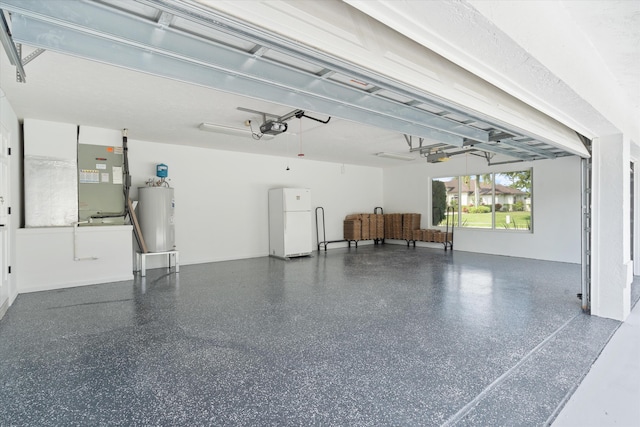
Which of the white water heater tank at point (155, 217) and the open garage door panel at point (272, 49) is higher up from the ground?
the open garage door panel at point (272, 49)

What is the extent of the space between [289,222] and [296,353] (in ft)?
16.7

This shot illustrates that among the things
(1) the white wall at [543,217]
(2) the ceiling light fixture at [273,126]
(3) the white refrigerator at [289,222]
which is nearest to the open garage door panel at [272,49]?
(2) the ceiling light fixture at [273,126]

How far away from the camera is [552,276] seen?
18.0 feet

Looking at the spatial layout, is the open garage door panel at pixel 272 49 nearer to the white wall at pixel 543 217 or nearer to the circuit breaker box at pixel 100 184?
the circuit breaker box at pixel 100 184

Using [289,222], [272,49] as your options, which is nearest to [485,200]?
[289,222]

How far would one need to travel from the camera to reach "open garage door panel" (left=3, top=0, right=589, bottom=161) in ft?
4.22

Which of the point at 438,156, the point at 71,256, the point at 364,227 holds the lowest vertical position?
the point at 71,256

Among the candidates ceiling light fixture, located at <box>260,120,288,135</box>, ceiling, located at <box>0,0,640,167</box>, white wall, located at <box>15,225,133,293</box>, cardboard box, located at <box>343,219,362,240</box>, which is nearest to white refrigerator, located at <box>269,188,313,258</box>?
ceiling, located at <box>0,0,640,167</box>

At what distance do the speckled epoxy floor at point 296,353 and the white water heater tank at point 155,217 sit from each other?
1165 mm

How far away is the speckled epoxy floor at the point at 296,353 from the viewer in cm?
189

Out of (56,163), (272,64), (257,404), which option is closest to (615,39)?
(272,64)

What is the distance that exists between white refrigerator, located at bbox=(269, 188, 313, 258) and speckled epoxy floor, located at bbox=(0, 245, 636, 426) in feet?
9.03

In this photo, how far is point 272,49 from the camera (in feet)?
5.53

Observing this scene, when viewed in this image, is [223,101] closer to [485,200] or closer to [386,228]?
[485,200]
